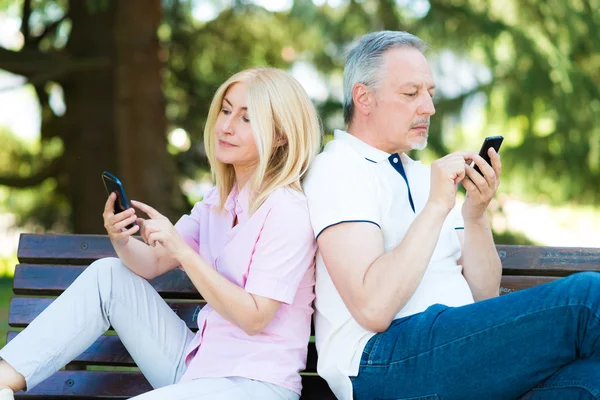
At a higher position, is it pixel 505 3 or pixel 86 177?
pixel 505 3

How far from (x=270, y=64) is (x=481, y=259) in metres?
6.93

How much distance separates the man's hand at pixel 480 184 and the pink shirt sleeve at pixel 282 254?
1.88ft

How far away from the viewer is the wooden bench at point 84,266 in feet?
10.2

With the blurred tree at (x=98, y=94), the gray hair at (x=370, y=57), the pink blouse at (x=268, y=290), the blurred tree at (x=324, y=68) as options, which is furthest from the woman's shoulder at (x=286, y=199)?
the blurred tree at (x=98, y=94)

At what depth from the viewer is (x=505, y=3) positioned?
848 cm

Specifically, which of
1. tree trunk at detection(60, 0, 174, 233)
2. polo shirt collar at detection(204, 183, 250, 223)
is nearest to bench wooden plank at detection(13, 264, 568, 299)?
polo shirt collar at detection(204, 183, 250, 223)

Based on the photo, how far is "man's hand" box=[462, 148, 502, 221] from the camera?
2.73 meters

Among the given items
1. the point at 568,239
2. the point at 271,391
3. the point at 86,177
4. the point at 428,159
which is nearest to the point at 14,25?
the point at 86,177

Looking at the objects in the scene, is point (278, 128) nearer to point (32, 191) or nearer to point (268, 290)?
point (268, 290)

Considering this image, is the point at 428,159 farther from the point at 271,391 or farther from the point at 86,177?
the point at 271,391

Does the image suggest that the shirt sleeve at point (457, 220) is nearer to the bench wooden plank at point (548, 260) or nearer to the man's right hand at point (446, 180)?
the bench wooden plank at point (548, 260)

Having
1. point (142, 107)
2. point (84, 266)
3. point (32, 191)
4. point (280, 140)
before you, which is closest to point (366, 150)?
point (280, 140)

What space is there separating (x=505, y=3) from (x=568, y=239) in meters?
6.01

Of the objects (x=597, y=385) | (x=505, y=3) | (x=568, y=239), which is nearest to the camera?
(x=597, y=385)
